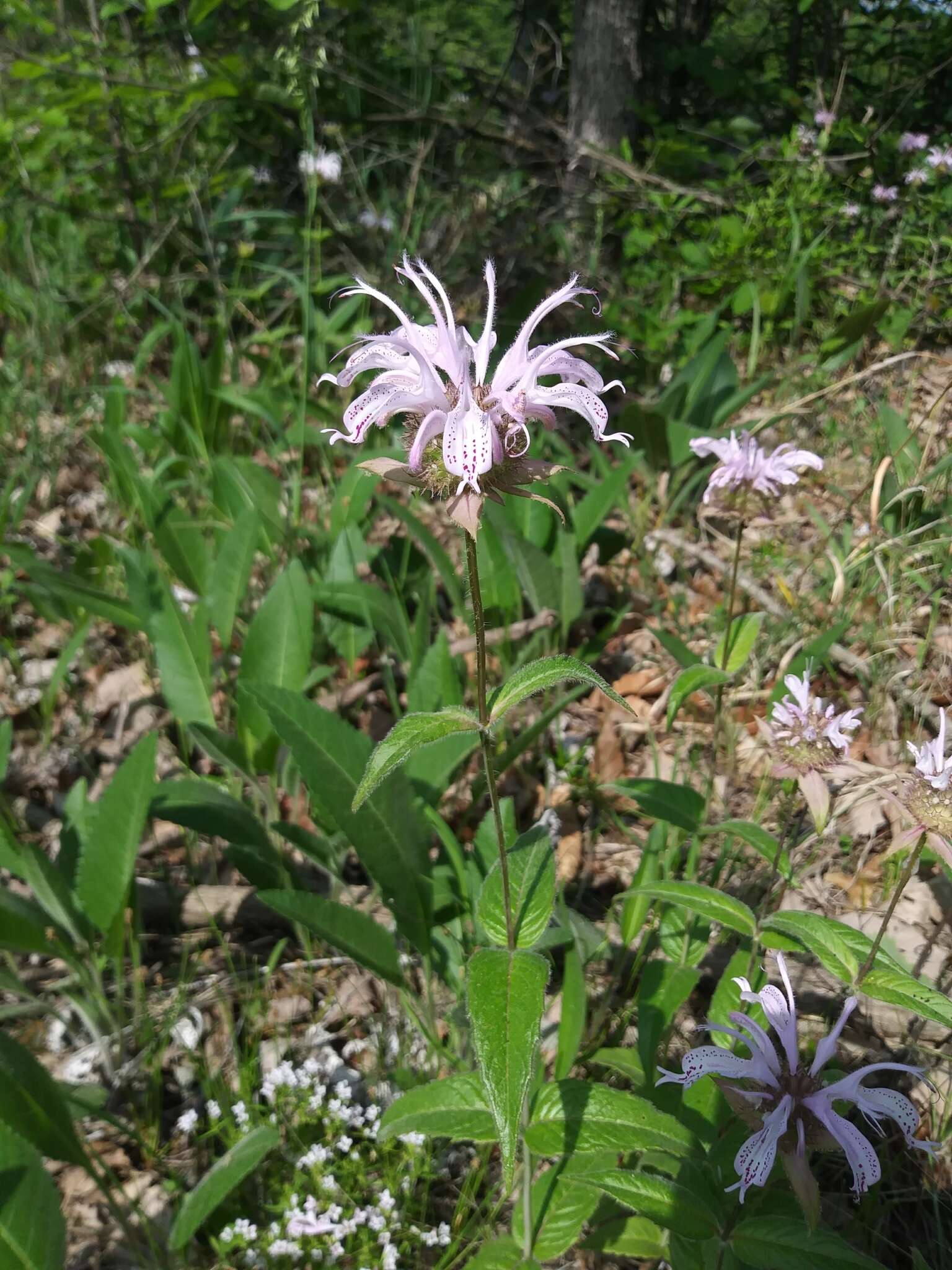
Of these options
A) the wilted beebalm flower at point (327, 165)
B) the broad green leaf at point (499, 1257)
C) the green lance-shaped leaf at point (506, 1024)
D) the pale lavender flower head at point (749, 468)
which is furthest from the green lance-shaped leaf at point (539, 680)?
the wilted beebalm flower at point (327, 165)

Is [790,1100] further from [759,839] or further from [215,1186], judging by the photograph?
[215,1186]

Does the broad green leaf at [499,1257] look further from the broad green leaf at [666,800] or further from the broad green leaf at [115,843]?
the broad green leaf at [115,843]

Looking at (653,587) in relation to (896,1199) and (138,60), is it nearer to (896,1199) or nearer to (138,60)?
(896,1199)

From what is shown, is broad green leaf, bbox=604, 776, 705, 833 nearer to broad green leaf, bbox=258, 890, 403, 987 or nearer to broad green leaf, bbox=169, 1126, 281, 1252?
broad green leaf, bbox=258, 890, 403, 987

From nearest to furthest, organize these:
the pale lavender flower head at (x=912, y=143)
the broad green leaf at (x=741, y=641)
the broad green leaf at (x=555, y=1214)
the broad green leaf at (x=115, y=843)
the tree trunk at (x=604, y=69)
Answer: the broad green leaf at (x=555, y=1214), the broad green leaf at (x=115, y=843), the broad green leaf at (x=741, y=641), the pale lavender flower head at (x=912, y=143), the tree trunk at (x=604, y=69)

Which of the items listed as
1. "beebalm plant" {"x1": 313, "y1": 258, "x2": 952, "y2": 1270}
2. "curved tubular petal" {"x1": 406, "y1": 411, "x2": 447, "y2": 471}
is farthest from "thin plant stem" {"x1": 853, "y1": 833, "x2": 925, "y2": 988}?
"curved tubular petal" {"x1": 406, "y1": 411, "x2": 447, "y2": 471}

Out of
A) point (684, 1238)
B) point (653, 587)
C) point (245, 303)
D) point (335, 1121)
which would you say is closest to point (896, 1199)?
point (684, 1238)
